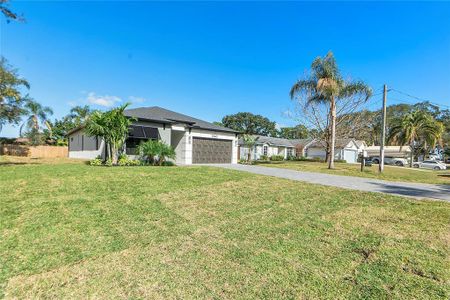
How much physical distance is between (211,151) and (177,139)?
Result: 3097 millimetres

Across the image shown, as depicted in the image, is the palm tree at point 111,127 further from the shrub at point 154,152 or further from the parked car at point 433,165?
the parked car at point 433,165

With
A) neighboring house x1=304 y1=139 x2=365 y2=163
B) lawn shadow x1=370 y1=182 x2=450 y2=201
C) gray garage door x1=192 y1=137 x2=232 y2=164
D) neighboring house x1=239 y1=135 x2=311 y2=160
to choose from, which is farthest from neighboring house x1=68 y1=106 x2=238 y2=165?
neighboring house x1=304 y1=139 x2=365 y2=163

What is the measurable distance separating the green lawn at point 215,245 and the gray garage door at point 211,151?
39.1 feet

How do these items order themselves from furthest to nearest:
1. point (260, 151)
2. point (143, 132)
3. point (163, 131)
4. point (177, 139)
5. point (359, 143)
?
point (359, 143), point (260, 151), point (177, 139), point (163, 131), point (143, 132)

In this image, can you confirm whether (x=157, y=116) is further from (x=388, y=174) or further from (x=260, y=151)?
(x=260, y=151)

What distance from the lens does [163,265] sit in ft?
10.9

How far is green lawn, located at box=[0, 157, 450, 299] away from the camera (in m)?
2.86

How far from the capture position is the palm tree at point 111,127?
13711 millimetres

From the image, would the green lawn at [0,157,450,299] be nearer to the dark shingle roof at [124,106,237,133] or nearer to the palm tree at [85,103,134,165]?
the palm tree at [85,103,134,165]

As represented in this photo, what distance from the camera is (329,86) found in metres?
→ 18.3

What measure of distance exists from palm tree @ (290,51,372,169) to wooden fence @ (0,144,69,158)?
86.8 ft

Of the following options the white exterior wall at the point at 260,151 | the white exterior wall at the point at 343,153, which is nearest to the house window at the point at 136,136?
the white exterior wall at the point at 260,151

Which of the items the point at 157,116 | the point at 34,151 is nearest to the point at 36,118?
the point at 34,151

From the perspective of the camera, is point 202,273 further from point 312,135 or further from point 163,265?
point 312,135
